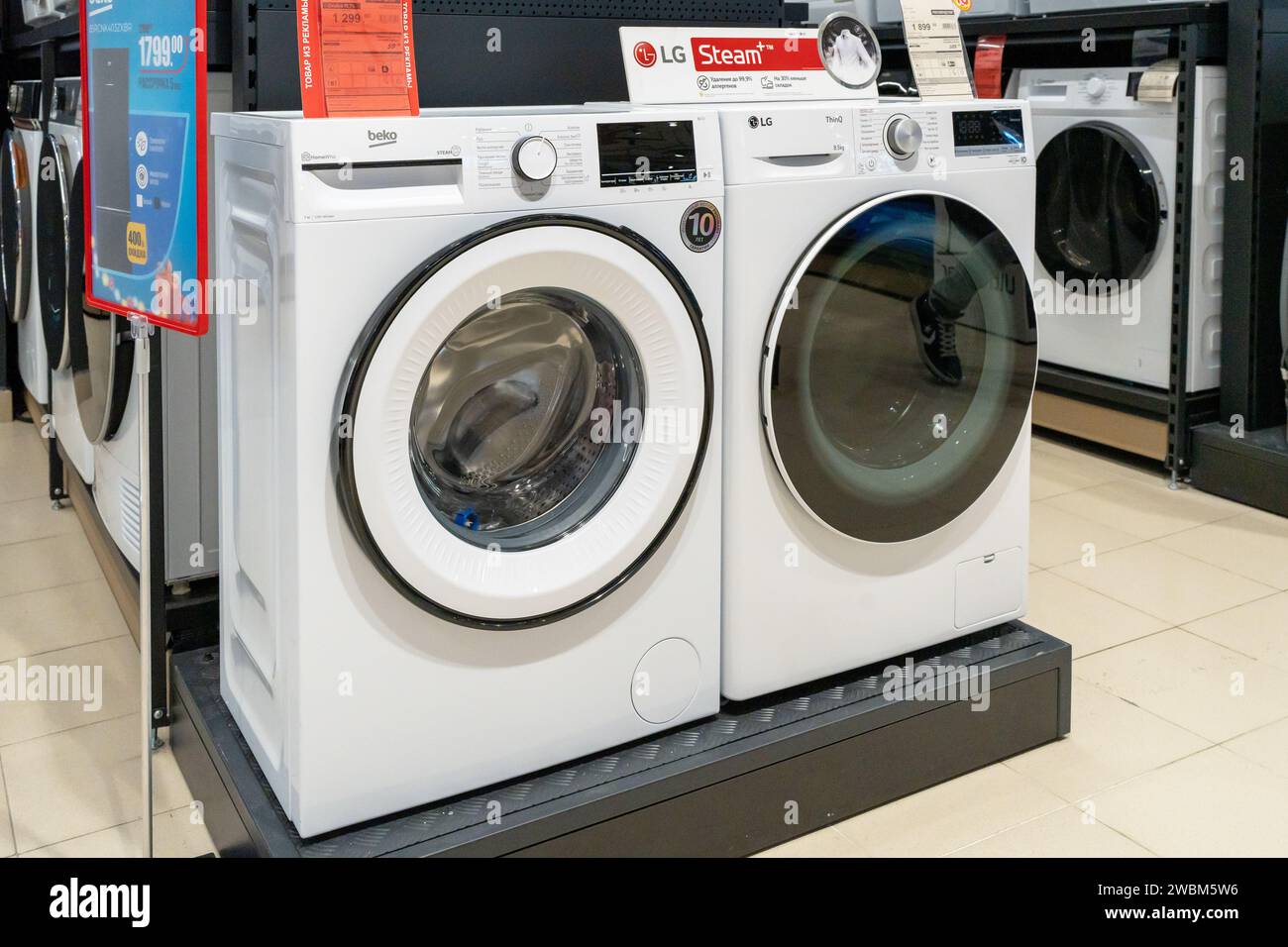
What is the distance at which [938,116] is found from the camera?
2.08m

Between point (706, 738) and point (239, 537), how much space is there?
0.78 meters

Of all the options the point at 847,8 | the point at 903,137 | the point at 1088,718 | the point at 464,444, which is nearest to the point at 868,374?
the point at 903,137

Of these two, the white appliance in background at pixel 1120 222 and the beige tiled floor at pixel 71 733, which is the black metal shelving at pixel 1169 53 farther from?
the beige tiled floor at pixel 71 733

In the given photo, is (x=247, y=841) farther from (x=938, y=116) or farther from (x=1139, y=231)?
(x=1139, y=231)


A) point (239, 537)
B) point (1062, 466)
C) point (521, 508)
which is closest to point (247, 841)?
point (239, 537)

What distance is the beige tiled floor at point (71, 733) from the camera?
80.2 inches

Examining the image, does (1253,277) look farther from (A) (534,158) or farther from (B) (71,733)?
(B) (71,733)

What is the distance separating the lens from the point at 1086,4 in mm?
3949

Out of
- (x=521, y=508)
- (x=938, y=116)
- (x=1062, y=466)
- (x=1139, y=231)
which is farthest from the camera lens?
(x=1062, y=466)

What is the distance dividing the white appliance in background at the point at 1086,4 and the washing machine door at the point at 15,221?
3.12 metres

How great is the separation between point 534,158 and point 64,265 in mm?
1986

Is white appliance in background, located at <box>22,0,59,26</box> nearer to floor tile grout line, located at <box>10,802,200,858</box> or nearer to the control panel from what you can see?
the control panel

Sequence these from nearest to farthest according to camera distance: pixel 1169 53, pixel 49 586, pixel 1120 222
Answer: pixel 49 586 → pixel 1169 53 → pixel 1120 222

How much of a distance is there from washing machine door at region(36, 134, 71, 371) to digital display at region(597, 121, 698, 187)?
1746 mm
